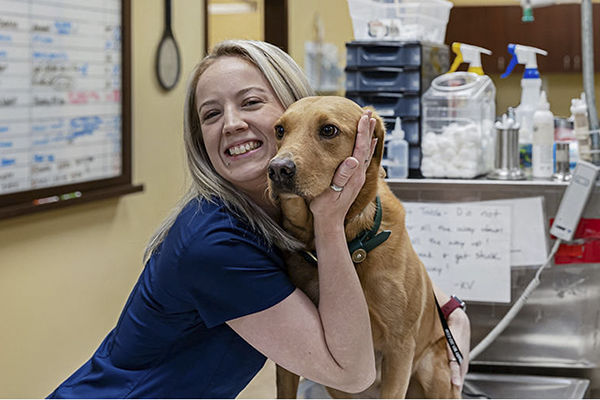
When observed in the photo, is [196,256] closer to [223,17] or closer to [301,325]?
[301,325]

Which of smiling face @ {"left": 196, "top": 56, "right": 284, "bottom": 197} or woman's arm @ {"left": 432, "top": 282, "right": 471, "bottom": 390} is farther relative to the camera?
woman's arm @ {"left": 432, "top": 282, "right": 471, "bottom": 390}

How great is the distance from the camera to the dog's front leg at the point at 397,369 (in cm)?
120

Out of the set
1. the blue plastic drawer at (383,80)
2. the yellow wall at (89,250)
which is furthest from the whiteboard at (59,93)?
the blue plastic drawer at (383,80)

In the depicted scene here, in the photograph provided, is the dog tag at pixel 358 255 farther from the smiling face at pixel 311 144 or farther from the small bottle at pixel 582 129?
the small bottle at pixel 582 129

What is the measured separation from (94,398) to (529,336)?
1066 mm

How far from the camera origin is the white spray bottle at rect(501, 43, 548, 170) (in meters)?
1.95

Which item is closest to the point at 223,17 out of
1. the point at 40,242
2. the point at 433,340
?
the point at 40,242

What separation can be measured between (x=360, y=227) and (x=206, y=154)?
31 cm

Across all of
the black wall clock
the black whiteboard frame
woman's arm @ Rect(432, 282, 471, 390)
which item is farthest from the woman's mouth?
the black wall clock

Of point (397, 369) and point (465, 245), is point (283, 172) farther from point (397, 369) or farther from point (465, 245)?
point (465, 245)

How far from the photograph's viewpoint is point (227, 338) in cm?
120

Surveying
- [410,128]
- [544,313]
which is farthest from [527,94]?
[544,313]

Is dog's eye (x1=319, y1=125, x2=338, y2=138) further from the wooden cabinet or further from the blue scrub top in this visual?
the wooden cabinet

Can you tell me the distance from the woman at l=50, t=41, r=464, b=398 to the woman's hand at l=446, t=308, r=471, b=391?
31 cm
